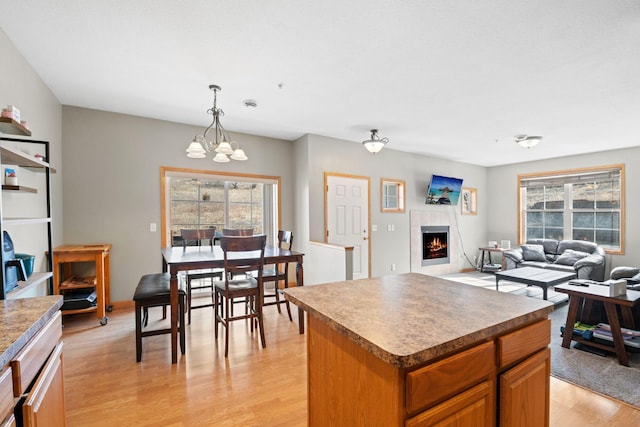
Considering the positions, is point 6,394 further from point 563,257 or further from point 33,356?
point 563,257

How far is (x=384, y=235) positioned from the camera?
5480mm

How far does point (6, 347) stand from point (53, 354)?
0.45m

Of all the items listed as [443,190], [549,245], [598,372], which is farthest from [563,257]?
[598,372]

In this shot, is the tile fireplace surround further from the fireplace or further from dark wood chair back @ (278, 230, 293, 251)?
dark wood chair back @ (278, 230, 293, 251)

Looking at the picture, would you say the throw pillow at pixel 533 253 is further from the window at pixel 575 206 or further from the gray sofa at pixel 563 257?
the window at pixel 575 206

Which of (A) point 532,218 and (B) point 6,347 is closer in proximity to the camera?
(B) point 6,347

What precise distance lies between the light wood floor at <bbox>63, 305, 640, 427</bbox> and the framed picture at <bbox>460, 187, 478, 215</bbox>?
5235 mm

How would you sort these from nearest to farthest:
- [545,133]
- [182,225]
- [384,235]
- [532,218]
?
[545,133]
[182,225]
[384,235]
[532,218]

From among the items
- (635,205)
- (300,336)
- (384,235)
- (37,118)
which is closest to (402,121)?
(384,235)

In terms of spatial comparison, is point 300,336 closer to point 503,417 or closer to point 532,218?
point 503,417

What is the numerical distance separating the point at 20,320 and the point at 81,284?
2595mm

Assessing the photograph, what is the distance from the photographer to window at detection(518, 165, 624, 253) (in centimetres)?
549

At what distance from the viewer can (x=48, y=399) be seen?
1111 millimetres

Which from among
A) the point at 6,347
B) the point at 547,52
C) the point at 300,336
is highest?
the point at 547,52
